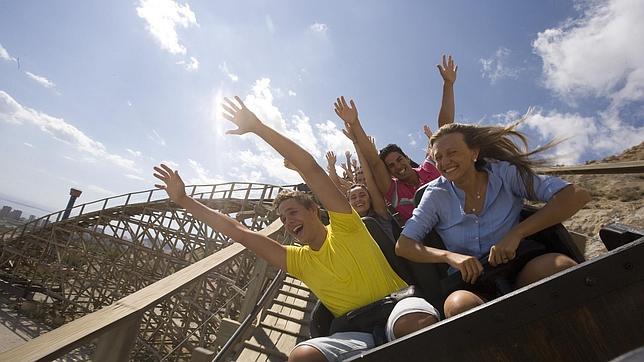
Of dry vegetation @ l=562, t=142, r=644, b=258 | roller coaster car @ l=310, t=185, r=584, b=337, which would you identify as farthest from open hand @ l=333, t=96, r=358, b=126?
dry vegetation @ l=562, t=142, r=644, b=258

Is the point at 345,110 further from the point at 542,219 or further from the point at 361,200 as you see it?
the point at 542,219

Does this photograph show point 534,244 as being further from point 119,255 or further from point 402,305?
point 119,255

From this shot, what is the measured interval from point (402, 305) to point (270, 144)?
0.98 metres

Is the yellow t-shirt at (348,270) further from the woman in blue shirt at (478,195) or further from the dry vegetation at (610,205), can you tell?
the dry vegetation at (610,205)

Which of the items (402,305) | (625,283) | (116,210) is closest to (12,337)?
(116,210)

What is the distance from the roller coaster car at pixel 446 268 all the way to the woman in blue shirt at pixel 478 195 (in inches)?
2.5

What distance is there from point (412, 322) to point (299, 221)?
2.60 ft

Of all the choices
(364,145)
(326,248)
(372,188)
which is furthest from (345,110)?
(326,248)

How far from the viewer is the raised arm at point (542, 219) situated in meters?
→ 1.13

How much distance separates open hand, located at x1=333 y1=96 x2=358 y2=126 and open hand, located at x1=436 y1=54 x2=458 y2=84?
3.31 feet

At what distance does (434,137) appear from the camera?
1490mm

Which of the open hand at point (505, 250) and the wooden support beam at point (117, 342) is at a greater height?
the open hand at point (505, 250)

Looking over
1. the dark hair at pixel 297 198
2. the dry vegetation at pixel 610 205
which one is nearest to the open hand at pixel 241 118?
the dark hair at pixel 297 198

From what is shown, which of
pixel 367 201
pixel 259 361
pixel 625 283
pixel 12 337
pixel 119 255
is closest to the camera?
pixel 625 283
